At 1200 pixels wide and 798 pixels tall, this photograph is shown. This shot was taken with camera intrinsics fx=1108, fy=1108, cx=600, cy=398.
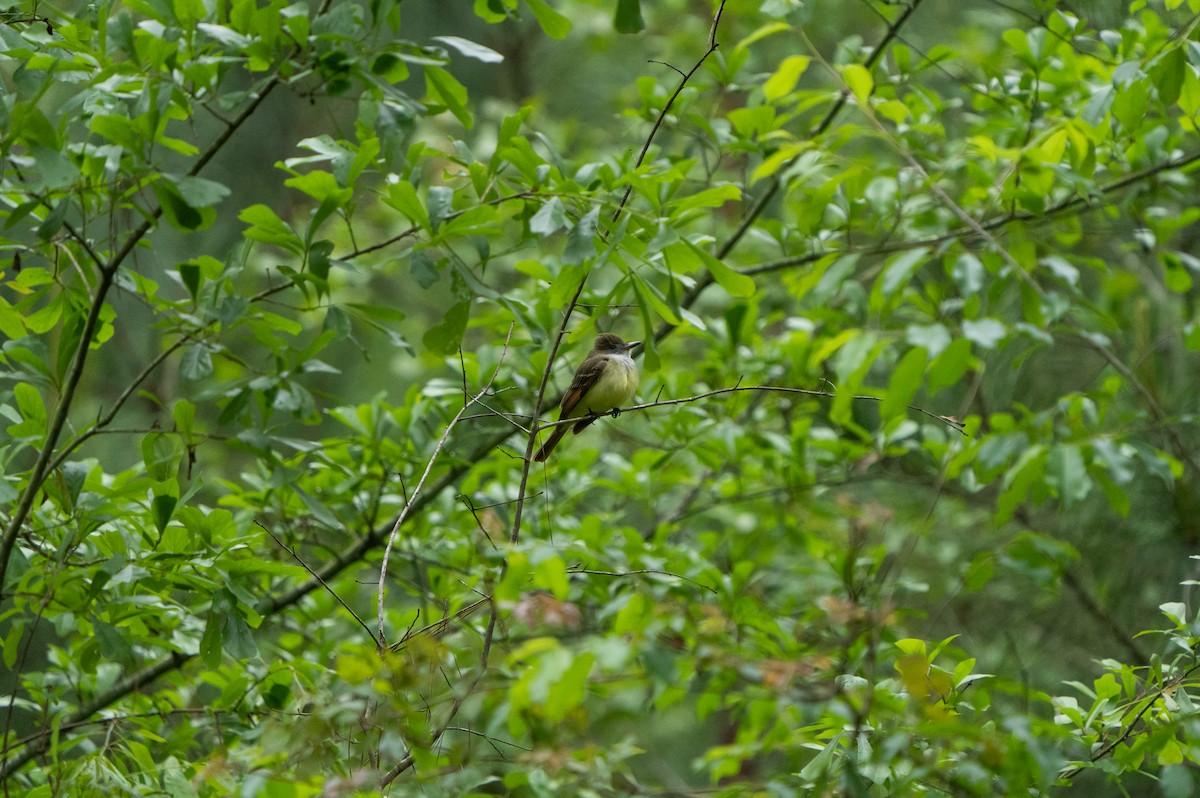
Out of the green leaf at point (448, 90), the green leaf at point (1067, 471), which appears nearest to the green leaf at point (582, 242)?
the green leaf at point (448, 90)

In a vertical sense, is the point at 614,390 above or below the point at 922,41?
below

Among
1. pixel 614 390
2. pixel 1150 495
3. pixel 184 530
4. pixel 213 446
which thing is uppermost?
pixel 184 530

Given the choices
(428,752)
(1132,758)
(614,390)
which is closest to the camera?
(428,752)

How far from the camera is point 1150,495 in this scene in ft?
18.0

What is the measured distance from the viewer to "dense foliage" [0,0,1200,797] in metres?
1.98

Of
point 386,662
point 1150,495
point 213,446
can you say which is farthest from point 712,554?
point 213,446

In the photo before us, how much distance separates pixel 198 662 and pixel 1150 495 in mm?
4456

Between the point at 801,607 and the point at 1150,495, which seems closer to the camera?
the point at 801,607

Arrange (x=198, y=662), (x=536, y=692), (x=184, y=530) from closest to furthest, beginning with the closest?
(x=536, y=692)
(x=184, y=530)
(x=198, y=662)

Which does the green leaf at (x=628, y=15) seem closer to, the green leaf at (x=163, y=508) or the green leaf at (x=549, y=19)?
the green leaf at (x=549, y=19)

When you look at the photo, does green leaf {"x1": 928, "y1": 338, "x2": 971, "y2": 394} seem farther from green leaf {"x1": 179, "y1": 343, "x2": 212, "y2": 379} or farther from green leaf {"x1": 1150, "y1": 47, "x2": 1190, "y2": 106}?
green leaf {"x1": 179, "y1": 343, "x2": 212, "y2": 379}

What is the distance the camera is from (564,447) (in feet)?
19.6

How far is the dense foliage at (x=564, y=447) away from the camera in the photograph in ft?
6.49

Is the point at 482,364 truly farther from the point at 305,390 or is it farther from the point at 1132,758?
the point at 1132,758
